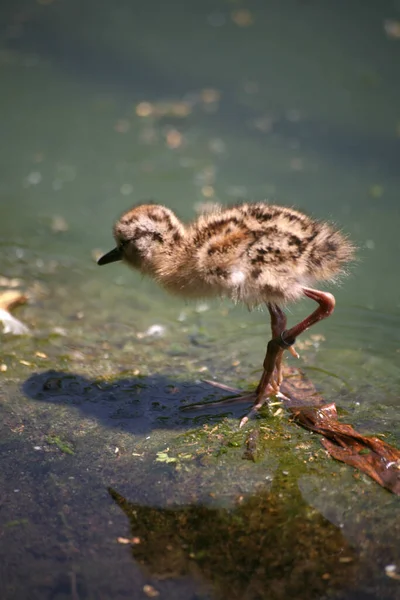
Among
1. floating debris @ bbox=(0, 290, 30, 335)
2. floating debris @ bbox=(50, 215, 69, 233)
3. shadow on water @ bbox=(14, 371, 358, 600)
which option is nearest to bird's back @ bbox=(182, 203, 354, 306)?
shadow on water @ bbox=(14, 371, 358, 600)

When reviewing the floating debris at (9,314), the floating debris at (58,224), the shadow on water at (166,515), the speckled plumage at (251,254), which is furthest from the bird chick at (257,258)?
the floating debris at (58,224)

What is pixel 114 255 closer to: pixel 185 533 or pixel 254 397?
pixel 254 397

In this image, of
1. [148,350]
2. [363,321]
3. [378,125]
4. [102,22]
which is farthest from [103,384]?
[102,22]

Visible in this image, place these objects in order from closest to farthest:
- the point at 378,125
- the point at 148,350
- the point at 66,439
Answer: the point at 66,439 < the point at 148,350 < the point at 378,125

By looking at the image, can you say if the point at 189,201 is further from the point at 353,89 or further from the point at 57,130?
the point at 353,89

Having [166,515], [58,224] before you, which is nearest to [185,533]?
[166,515]
